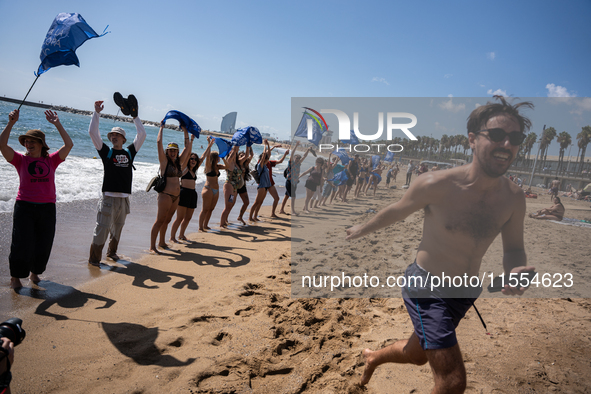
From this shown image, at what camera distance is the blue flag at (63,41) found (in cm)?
371

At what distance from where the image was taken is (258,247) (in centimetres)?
663

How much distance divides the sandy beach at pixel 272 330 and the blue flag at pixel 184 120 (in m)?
2.30

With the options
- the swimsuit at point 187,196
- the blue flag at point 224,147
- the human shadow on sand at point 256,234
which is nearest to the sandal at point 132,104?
the swimsuit at point 187,196

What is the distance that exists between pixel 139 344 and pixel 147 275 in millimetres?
1839

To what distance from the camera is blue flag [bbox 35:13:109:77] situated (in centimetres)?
371

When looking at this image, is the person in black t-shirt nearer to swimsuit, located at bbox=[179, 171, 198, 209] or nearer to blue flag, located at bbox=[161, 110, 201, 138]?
blue flag, located at bbox=[161, 110, 201, 138]

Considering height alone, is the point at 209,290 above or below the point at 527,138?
below

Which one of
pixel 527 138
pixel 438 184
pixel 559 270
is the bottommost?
pixel 559 270

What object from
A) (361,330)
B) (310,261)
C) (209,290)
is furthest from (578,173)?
(209,290)

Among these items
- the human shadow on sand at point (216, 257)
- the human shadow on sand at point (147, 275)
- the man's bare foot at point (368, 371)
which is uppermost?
the man's bare foot at point (368, 371)

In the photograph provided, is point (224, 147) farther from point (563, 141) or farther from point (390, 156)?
point (563, 141)

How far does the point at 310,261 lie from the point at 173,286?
6.87ft

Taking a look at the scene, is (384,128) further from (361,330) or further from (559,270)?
(559,270)

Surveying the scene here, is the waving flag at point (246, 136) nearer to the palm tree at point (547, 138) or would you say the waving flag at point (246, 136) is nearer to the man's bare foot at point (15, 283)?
the man's bare foot at point (15, 283)
